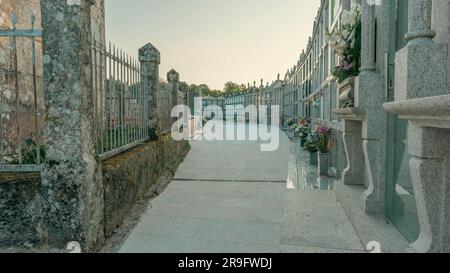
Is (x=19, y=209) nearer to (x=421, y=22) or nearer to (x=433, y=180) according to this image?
(x=433, y=180)

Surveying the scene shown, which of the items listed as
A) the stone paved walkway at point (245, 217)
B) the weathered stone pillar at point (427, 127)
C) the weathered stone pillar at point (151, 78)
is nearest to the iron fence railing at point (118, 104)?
the weathered stone pillar at point (151, 78)

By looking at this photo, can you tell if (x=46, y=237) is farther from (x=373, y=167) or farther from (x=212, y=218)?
(x=373, y=167)

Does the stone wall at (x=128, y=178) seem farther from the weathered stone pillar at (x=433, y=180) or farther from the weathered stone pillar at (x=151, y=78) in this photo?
the weathered stone pillar at (x=433, y=180)

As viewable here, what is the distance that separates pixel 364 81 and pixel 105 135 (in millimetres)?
2990

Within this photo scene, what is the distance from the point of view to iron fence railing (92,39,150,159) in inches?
139

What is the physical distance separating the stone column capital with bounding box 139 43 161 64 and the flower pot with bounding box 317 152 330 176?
3.47 metres

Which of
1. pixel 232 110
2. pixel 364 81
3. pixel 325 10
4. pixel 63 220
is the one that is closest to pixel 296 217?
pixel 364 81

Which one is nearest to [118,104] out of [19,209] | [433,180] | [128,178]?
[128,178]

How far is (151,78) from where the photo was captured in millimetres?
5855

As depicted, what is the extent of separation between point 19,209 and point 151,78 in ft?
11.3

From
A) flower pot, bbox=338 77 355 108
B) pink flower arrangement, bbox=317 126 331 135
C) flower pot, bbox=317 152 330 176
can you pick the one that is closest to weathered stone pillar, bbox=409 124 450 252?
flower pot, bbox=338 77 355 108

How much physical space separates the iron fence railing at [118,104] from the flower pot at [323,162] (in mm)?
3226

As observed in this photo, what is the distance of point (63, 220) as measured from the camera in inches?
107

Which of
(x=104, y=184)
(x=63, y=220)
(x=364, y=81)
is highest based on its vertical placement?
(x=364, y=81)
